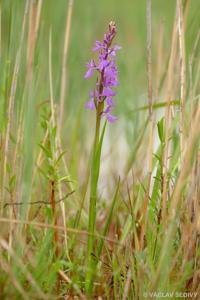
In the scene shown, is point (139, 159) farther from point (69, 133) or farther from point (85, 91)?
point (85, 91)

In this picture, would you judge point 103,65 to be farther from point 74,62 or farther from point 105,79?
point 74,62

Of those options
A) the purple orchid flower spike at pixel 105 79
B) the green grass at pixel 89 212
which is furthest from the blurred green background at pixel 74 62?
the purple orchid flower spike at pixel 105 79

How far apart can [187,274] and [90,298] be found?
8.9 inches

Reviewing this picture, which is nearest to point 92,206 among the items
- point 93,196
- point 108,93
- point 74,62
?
point 93,196

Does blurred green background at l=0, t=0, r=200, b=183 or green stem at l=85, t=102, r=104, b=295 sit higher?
blurred green background at l=0, t=0, r=200, b=183

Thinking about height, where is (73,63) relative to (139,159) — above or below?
above

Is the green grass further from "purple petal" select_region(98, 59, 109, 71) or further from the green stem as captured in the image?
"purple petal" select_region(98, 59, 109, 71)

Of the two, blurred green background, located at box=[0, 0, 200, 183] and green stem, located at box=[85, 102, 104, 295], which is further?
blurred green background, located at box=[0, 0, 200, 183]

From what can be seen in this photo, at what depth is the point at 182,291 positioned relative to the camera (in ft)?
4.51

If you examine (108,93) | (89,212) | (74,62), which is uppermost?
(74,62)

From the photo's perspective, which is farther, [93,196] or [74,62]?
[74,62]

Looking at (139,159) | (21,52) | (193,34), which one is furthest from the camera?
(139,159)

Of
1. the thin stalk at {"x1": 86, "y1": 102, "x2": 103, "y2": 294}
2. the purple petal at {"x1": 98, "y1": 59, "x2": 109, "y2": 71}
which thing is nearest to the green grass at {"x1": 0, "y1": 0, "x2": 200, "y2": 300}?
the thin stalk at {"x1": 86, "y1": 102, "x2": 103, "y2": 294}

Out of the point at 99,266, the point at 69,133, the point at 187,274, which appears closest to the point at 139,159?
the point at 69,133
